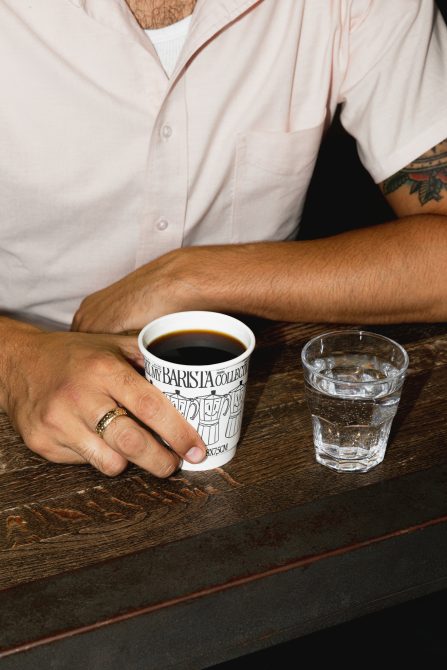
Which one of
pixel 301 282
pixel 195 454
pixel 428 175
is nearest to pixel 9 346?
pixel 195 454

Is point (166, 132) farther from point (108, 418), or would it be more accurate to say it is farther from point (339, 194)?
point (339, 194)

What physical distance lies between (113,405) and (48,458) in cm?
12

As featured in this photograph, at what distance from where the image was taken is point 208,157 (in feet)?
5.43

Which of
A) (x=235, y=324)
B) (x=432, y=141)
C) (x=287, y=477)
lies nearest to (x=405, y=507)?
(x=287, y=477)

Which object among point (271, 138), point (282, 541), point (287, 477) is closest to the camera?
point (282, 541)

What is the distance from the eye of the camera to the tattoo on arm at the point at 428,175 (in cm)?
160

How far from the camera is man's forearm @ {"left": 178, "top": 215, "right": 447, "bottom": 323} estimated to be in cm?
141

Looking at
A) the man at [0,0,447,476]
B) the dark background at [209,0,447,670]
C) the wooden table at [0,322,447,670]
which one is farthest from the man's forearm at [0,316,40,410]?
the dark background at [209,0,447,670]

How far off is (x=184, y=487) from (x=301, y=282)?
531mm

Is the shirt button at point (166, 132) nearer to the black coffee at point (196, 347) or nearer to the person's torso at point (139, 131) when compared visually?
the person's torso at point (139, 131)

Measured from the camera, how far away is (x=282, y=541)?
0.91m

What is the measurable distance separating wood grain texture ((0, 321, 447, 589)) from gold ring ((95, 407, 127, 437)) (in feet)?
0.21

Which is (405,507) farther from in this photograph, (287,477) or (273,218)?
(273,218)

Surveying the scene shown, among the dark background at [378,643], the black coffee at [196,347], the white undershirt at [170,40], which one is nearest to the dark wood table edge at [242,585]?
the black coffee at [196,347]
